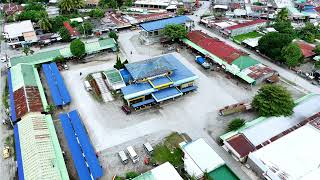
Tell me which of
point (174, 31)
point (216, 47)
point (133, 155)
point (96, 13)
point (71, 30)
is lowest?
point (133, 155)

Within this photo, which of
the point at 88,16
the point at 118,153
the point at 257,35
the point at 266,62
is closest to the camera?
the point at 118,153

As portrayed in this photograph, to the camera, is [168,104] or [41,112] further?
[168,104]

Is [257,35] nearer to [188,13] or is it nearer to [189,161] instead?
[188,13]

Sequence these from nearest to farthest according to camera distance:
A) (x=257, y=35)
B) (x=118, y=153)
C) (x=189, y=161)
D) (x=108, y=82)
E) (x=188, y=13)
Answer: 1. (x=189, y=161)
2. (x=118, y=153)
3. (x=108, y=82)
4. (x=257, y=35)
5. (x=188, y=13)

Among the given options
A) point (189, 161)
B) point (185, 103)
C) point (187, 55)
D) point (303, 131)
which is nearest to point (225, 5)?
point (187, 55)

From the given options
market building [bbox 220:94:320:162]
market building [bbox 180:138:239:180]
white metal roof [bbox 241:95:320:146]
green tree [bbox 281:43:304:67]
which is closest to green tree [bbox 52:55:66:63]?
market building [bbox 180:138:239:180]

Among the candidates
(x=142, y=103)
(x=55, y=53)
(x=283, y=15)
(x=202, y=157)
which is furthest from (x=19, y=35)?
(x=283, y=15)

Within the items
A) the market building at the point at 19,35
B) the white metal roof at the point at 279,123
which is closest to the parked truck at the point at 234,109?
the white metal roof at the point at 279,123

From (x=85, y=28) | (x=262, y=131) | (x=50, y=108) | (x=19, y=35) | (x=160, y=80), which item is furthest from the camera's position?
(x=85, y=28)

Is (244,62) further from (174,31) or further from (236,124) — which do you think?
(236,124)
